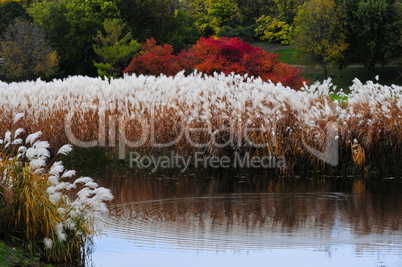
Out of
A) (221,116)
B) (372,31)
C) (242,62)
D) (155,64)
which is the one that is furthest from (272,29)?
(221,116)

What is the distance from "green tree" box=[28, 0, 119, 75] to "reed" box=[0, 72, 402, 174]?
28095mm

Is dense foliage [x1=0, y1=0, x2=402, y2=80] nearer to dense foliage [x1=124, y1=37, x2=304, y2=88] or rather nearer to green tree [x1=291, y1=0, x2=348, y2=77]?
green tree [x1=291, y1=0, x2=348, y2=77]

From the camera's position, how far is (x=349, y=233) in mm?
6590

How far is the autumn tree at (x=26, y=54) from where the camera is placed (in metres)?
37.4

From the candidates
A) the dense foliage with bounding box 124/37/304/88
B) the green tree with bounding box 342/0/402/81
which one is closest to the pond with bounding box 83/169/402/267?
the dense foliage with bounding box 124/37/304/88

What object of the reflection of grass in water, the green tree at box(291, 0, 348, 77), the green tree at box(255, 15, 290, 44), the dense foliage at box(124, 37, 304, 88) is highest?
the green tree at box(255, 15, 290, 44)

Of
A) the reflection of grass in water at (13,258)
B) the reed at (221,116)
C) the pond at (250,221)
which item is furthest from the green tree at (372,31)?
the reflection of grass in water at (13,258)

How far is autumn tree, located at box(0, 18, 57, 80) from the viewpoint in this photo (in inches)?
1471

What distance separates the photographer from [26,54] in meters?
37.8

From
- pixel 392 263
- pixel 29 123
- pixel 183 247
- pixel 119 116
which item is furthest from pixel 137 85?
pixel 392 263

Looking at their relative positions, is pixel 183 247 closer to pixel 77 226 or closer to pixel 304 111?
pixel 77 226

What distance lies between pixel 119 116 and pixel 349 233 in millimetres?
6498

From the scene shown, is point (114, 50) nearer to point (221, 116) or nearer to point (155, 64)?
point (155, 64)

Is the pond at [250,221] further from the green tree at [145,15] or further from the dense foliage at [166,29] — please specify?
the green tree at [145,15]
